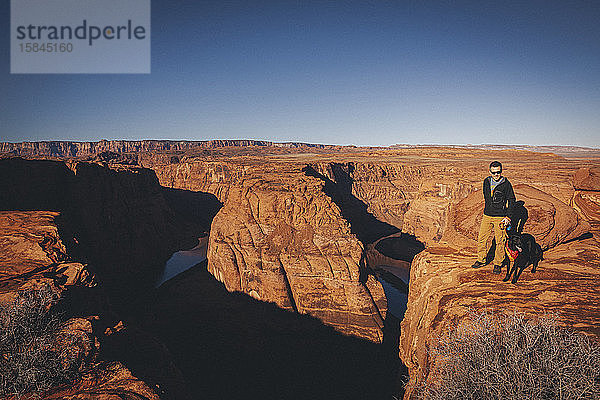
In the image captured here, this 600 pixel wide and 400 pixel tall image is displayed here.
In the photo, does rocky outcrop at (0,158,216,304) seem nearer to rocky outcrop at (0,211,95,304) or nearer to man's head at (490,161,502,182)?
rocky outcrop at (0,211,95,304)

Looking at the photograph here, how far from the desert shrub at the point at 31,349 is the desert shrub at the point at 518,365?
27.2 feet

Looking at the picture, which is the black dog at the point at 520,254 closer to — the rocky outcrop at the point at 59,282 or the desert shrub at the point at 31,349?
the rocky outcrop at the point at 59,282

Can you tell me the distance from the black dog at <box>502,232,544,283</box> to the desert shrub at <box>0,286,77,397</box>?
38.6 ft

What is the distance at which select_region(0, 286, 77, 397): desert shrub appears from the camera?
6164mm

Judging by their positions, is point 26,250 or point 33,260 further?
point 26,250

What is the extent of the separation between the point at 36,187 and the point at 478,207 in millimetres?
Result: 40788

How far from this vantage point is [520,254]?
858 cm

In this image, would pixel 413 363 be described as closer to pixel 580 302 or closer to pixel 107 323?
pixel 580 302

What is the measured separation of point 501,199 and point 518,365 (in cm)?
508

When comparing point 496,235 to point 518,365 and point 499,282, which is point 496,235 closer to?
point 499,282

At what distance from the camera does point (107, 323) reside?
10.4m

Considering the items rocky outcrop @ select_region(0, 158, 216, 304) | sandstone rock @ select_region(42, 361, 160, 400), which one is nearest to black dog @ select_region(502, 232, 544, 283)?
sandstone rock @ select_region(42, 361, 160, 400)

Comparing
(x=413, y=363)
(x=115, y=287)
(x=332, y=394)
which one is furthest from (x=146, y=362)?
(x=115, y=287)

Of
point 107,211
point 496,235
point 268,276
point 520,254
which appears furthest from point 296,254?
point 107,211
